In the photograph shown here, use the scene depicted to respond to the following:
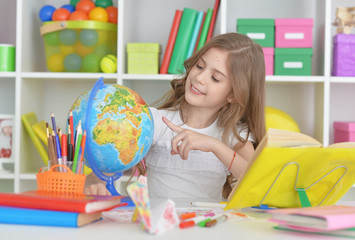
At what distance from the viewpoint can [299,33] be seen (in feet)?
7.93

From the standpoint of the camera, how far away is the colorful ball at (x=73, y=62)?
2467 millimetres

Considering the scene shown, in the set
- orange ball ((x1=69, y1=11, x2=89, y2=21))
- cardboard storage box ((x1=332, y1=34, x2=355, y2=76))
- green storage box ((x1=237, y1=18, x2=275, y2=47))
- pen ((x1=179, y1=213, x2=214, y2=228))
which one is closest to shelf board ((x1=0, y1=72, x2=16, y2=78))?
orange ball ((x1=69, y1=11, x2=89, y2=21))

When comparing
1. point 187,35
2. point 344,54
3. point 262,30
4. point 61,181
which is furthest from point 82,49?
point 61,181

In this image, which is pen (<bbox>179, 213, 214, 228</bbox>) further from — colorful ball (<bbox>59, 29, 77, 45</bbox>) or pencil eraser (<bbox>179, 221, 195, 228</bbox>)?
colorful ball (<bbox>59, 29, 77, 45</bbox>)

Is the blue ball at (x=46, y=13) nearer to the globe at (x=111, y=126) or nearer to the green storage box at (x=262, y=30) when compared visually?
the green storage box at (x=262, y=30)

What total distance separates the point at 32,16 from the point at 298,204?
2.00 m

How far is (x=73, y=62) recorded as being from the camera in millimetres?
2465

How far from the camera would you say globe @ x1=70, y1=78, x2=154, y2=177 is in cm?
107

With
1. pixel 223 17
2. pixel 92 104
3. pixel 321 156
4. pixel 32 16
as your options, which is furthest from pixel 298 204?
pixel 32 16

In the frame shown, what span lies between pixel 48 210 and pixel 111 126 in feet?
1.03

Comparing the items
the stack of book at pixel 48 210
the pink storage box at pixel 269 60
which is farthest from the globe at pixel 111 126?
the pink storage box at pixel 269 60

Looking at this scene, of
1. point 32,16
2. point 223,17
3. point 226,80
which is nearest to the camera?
point 226,80

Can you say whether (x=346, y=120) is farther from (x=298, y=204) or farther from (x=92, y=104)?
(x=92, y=104)

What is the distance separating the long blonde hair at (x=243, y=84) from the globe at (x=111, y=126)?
0.54 metres
